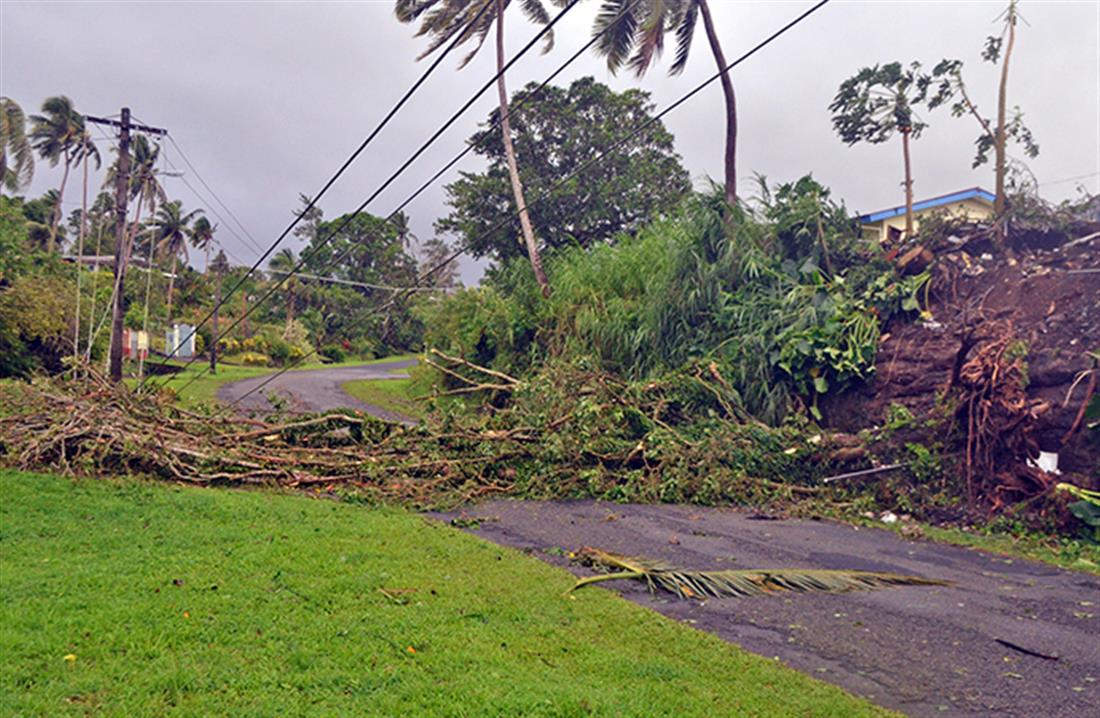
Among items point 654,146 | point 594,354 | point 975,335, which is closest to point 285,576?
point 975,335

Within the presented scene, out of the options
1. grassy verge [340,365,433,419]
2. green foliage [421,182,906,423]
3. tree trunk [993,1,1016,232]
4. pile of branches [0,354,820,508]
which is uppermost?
tree trunk [993,1,1016,232]

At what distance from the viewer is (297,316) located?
5444cm

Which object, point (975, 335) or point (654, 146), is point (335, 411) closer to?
point (975, 335)

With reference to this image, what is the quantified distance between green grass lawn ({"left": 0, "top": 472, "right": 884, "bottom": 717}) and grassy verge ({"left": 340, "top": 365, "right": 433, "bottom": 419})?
12.5m

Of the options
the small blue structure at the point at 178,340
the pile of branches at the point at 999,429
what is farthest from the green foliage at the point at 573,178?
the pile of branches at the point at 999,429

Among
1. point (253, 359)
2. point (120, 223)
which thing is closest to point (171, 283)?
point (253, 359)

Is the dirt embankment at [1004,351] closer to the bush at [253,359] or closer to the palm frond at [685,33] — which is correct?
the palm frond at [685,33]

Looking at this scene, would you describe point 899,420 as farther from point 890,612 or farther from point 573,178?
point 573,178

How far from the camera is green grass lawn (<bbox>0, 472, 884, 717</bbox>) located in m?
3.85

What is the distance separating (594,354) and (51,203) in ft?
170

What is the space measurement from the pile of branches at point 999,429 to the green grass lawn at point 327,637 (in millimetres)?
5872

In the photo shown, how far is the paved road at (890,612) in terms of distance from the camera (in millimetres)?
4500

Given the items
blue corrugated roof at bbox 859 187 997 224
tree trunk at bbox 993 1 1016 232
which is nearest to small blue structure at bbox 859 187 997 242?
blue corrugated roof at bbox 859 187 997 224

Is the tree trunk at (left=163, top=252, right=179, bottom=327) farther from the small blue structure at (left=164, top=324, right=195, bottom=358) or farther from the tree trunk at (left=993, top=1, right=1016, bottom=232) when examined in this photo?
the tree trunk at (left=993, top=1, right=1016, bottom=232)
